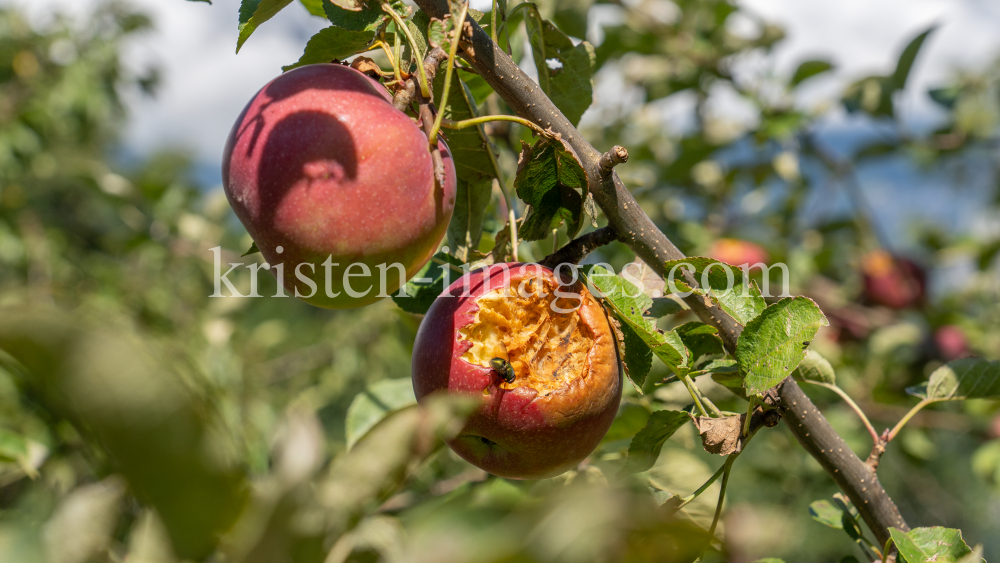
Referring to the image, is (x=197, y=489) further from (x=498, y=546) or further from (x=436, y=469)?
(x=436, y=469)

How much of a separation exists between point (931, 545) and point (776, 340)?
0.96ft

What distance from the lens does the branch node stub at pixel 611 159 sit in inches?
25.1

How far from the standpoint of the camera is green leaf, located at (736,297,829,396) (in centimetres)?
64

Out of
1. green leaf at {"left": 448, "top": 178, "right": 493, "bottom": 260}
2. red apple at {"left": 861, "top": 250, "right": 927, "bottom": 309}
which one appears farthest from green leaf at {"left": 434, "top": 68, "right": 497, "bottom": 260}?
red apple at {"left": 861, "top": 250, "right": 927, "bottom": 309}

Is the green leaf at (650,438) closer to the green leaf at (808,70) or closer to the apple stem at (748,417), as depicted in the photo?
the apple stem at (748,417)

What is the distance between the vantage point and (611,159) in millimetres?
652

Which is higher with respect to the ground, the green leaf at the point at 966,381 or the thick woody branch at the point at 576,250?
the thick woody branch at the point at 576,250

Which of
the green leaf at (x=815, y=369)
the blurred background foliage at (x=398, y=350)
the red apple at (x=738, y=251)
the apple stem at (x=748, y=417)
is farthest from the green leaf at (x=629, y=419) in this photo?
the red apple at (x=738, y=251)

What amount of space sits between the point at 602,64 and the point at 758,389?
1596 mm

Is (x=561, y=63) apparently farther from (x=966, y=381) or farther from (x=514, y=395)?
(x=966, y=381)

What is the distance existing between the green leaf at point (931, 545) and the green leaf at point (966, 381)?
0.83 feet

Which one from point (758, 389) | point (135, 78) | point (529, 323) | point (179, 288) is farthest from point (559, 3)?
point (135, 78)

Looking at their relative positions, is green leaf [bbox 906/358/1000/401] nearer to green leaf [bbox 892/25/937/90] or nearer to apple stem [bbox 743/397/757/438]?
apple stem [bbox 743/397/757/438]

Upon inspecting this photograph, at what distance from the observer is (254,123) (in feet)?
2.07
